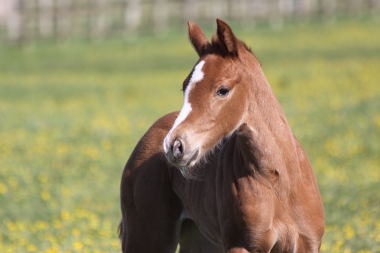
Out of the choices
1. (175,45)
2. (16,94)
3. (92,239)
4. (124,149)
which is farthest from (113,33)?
(92,239)

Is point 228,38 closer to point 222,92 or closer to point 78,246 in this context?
point 222,92

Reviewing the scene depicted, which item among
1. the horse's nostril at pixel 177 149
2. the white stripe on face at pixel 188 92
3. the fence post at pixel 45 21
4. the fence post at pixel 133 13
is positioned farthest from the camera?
the fence post at pixel 133 13

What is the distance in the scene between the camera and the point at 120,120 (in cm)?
1433

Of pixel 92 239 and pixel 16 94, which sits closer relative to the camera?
pixel 92 239

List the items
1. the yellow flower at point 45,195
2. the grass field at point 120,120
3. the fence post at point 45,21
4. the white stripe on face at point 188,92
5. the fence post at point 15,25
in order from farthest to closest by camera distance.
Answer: the fence post at point 45,21 < the fence post at point 15,25 < the yellow flower at point 45,195 < the grass field at point 120,120 < the white stripe on face at point 188,92

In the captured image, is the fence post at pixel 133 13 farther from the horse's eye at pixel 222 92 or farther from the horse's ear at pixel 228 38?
the horse's eye at pixel 222 92

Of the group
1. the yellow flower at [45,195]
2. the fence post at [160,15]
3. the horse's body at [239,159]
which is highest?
the horse's body at [239,159]

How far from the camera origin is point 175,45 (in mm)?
27234

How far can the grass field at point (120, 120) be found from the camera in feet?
25.0

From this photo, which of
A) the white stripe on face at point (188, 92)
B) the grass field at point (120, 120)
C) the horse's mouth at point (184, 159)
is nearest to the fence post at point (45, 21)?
the grass field at point (120, 120)

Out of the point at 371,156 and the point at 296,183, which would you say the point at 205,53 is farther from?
the point at 371,156

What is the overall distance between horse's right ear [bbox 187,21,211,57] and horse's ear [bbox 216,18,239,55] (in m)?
0.17

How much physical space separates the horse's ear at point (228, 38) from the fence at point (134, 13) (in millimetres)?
26575

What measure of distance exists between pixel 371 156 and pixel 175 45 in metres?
18.2
